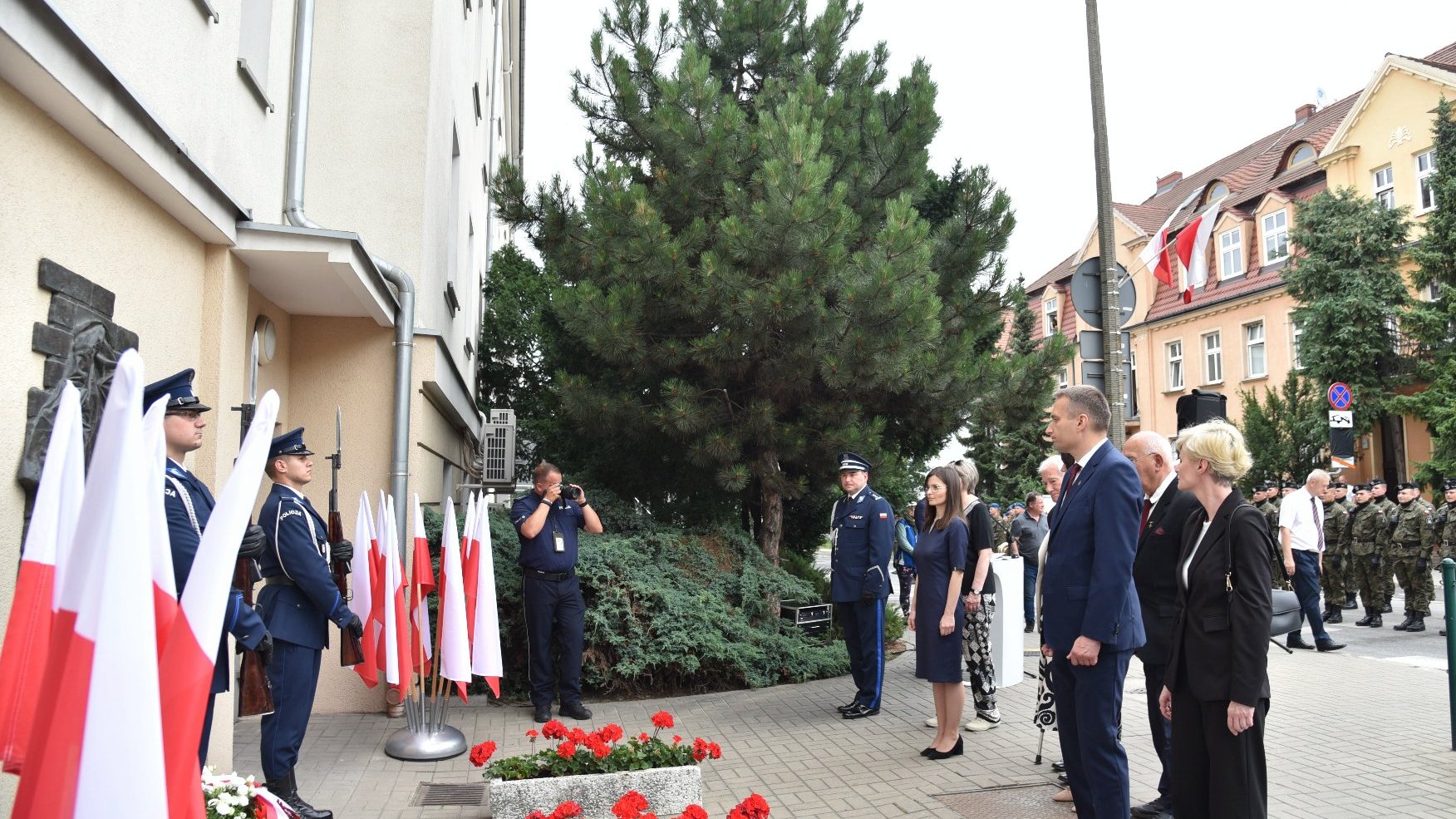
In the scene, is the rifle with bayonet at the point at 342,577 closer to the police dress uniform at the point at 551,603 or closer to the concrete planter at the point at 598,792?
the concrete planter at the point at 598,792

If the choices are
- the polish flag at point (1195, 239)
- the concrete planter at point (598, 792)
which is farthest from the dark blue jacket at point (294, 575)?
the polish flag at point (1195, 239)

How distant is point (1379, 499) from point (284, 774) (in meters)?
13.6

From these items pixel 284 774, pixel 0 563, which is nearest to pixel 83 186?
pixel 0 563

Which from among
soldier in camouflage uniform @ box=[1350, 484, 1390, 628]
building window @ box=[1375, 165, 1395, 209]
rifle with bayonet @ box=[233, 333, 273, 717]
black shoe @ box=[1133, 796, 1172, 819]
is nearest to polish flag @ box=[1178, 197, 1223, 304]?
soldier in camouflage uniform @ box=[1350, 484, 1390, 628]

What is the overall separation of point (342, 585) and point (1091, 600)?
14.1 feet

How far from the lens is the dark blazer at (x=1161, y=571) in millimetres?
4711

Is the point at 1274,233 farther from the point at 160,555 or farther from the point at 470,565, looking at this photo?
the point at 160,555

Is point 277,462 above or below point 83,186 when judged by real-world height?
below

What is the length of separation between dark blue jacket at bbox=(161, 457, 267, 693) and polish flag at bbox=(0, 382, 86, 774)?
3.38ft

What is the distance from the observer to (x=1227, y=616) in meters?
3.88

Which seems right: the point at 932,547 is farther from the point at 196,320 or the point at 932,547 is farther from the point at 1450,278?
the point at 1450,278

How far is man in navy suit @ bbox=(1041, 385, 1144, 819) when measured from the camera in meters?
4.06

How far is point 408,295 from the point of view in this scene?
8.16 metres

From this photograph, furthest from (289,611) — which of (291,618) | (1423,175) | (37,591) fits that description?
(1423,175)
